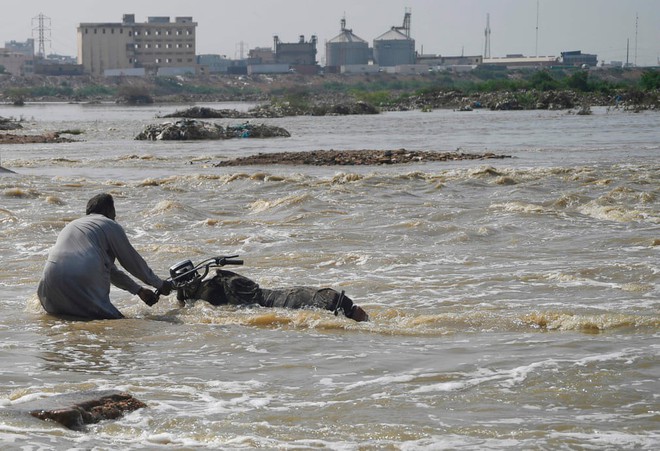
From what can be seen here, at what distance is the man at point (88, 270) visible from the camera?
8812 mm

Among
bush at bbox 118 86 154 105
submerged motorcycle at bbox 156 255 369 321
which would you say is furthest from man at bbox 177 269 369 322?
bush at bbox 118 86 154 105

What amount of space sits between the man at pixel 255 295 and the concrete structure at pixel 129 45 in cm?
17431

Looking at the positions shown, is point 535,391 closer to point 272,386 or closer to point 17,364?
point 272,386

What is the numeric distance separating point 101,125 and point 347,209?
133 feet

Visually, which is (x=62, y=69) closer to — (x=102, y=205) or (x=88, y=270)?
(x=102, y=205)

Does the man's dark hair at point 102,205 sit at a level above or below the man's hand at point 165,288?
above

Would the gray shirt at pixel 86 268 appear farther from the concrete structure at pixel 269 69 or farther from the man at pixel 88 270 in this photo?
the concrete structure at pixel 269 69

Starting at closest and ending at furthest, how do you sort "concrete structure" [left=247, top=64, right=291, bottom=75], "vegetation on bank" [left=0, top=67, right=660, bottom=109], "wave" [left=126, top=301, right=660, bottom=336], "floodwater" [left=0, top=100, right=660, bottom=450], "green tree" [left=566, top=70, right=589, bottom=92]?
"floodwater" [left=0, top=100, right=660, bottom=450]
"wave" [left=126, top=301, right=660, bottom=336]
"vegetation on bank" [left=0, top=67, right=660, bottom=109]
"green tree" [left=566, top=70, right=589, bottom=92]
"concrete structure" [left=247, top=64, right=291, bottom=75]

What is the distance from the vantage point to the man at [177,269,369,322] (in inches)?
359

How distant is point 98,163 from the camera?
1202 inches

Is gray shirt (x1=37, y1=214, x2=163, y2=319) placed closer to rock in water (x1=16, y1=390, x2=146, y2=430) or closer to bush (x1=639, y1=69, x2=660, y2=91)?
rock in water (x1=16, y1=390, x2=146, y2=430)

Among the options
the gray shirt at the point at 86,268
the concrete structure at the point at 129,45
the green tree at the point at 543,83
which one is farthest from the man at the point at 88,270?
the concrete structure at the point at 129,45

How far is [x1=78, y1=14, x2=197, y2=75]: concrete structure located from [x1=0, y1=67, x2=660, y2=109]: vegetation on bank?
41.8 feet

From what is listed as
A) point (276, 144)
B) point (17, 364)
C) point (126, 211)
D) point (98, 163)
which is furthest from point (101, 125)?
point (17, 364)
